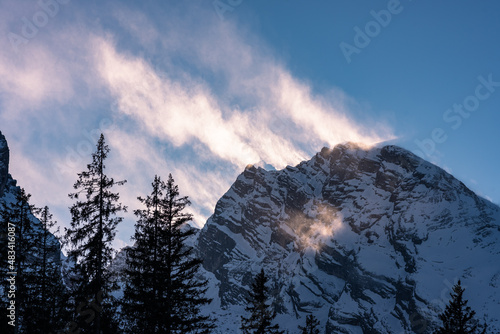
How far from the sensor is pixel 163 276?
65.4 ft

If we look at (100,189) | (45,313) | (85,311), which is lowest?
(85,311)

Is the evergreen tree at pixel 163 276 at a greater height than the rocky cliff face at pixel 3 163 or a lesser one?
lesser

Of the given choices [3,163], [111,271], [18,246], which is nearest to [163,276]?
[111,271]

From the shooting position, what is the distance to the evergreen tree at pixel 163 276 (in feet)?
64.2

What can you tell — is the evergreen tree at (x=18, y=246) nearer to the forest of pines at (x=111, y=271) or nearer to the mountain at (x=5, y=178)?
the forest of pines at (x=111, y=271)

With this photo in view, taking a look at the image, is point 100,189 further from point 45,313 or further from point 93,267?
point 45,313

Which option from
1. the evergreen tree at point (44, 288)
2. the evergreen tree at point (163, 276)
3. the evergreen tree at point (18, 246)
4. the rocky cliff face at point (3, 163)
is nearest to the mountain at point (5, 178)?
the rocky cliff face at point (3, 163)

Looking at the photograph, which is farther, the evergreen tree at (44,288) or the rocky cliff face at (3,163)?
the rocky cliff face at (3,163)

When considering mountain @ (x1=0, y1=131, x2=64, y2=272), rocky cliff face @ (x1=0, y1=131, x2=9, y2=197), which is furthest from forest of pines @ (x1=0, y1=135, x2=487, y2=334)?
rocky cliff face @ (x1=0, y1=131, x2=9, y2=197)

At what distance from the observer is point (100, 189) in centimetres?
2000

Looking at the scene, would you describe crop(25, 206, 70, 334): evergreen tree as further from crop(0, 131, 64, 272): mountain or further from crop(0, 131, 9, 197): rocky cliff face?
crop(0, 131, 9, 197): rocky cliff face

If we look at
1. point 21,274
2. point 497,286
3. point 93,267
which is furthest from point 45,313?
point 497,286

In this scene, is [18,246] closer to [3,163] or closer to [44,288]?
[44,288]

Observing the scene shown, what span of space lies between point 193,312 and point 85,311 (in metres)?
5.34
